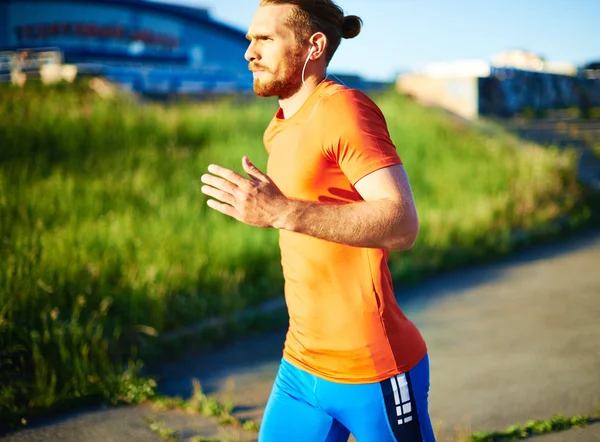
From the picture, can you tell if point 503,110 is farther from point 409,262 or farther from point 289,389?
point 289,389

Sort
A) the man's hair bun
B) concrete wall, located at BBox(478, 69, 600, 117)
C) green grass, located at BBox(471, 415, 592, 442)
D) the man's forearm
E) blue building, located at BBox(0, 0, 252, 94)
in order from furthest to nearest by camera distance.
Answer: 1. blue building, located at BBox(0, 0, 252, 94)
2. concrete wall, located at BBox(478, 69, 600, 117)
3. green grass, located at BBox(471, 415, 592, 442)
4. the man's hair bun
5. the man's forearm

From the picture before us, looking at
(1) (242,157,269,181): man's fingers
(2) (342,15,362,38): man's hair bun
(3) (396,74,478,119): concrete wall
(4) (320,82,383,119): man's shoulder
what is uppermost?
(3) (396,74,478,119): concrete wall

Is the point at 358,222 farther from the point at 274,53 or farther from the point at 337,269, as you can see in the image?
the point at 274,53

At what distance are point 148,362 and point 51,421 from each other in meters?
1.20

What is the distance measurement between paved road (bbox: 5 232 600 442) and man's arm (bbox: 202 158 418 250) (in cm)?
252

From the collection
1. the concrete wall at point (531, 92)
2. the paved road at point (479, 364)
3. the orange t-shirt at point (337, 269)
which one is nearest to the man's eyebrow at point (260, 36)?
the orange t-shirt at point (337, 269)

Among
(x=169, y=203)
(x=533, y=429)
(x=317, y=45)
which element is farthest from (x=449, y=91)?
(x=317, y=45)

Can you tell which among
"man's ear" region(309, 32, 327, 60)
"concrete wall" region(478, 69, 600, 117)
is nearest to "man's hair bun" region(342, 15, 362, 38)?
"man's ear" region(309, 32, 327, 60)

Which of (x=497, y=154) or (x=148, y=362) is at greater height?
(x=497, y=154)

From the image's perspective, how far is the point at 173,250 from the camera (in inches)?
270

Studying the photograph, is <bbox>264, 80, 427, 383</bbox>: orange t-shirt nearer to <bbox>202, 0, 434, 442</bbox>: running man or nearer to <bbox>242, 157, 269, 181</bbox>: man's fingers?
<bbox>202, 0, 434, 442</bbox>: running man

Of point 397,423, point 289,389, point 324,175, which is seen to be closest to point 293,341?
point 289,389

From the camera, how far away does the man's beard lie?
2.31 metres

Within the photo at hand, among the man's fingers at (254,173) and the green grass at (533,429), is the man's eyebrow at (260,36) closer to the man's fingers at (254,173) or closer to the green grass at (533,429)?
the man's fingers at (254,173)
